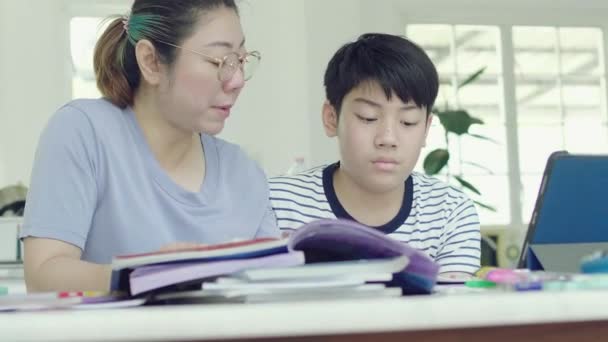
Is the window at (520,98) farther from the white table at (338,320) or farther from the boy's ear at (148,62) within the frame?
the white table at (338,320)

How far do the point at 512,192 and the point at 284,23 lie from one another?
1.80m

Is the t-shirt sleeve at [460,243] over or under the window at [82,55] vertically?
under

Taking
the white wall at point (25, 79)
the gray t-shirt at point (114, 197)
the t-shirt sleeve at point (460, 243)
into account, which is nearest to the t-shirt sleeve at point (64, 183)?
the gray t-shirt at point (114, 197)

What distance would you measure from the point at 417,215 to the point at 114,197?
0.56 meters

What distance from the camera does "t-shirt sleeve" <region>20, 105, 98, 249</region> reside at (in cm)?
112

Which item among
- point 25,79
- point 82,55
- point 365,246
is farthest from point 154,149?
point 82,55

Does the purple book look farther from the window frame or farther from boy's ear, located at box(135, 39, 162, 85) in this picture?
the window frame

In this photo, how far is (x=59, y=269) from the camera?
1.03m

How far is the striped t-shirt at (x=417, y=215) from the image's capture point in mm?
1522

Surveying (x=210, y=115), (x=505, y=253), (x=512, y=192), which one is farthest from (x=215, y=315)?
(x=512, y=192)

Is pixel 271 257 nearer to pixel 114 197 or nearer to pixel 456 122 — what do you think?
pixel 114 197

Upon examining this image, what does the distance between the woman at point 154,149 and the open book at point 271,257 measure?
0.51 m

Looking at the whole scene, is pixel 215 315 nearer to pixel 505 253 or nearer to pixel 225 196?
pixel 225 196

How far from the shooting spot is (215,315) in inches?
20.8
